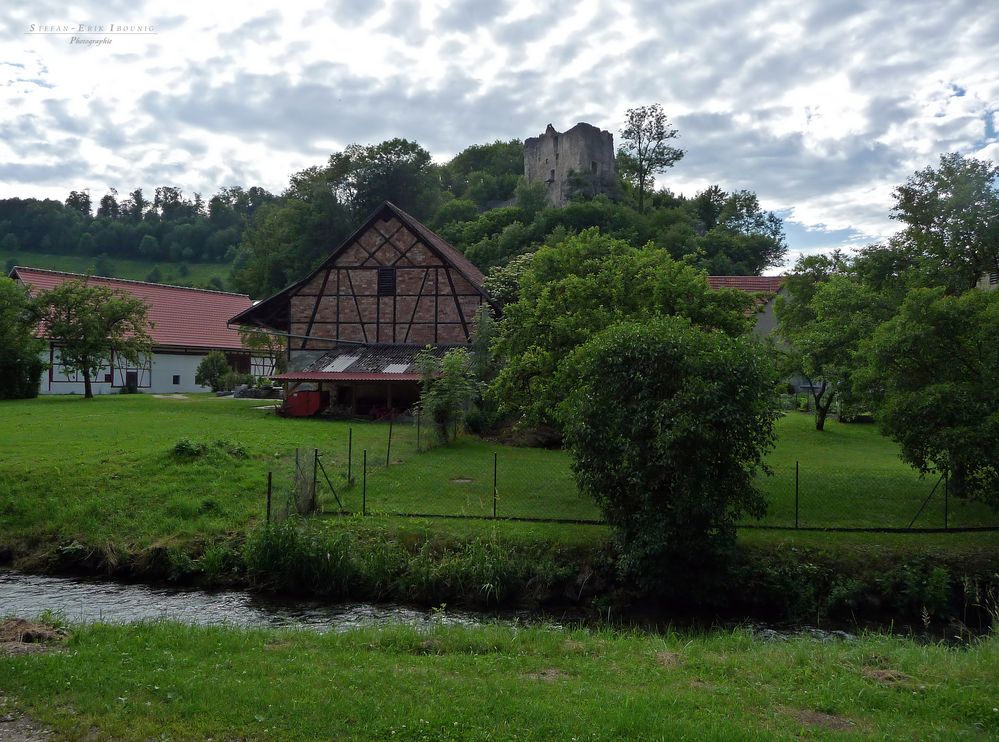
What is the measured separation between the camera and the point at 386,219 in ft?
113

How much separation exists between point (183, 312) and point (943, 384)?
4452 cm

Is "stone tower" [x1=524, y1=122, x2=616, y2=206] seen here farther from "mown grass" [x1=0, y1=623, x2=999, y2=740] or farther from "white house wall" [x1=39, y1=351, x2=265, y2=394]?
"mown grass" [x1=0, y1=623, x2=999, y2=740]

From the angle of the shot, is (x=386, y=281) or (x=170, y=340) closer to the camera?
(x=386, y=281)

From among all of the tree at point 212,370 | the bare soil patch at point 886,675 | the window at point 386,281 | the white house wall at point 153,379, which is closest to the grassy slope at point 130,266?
the white house wall at point 153,379

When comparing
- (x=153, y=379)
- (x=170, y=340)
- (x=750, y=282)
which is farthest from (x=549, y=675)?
(x=750, y=282)

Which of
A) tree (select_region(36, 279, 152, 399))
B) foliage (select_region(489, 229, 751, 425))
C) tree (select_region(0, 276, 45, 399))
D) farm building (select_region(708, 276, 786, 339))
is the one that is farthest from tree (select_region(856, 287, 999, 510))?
tree (select_region(0, 276, 45, 399))

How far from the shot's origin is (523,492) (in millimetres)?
17734

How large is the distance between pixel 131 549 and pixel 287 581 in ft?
11.0

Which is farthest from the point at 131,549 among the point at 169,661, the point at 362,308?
the point at 362,308

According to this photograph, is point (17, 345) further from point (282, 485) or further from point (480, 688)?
point (480, 688)

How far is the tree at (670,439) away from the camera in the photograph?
39.7 feet

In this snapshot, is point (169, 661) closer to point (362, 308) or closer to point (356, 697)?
point (356, 697)

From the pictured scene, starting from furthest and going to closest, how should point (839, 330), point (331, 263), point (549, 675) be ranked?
point (331, 263)
point (839, 330)
point (549, 675)

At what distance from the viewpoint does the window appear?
34125 mm
